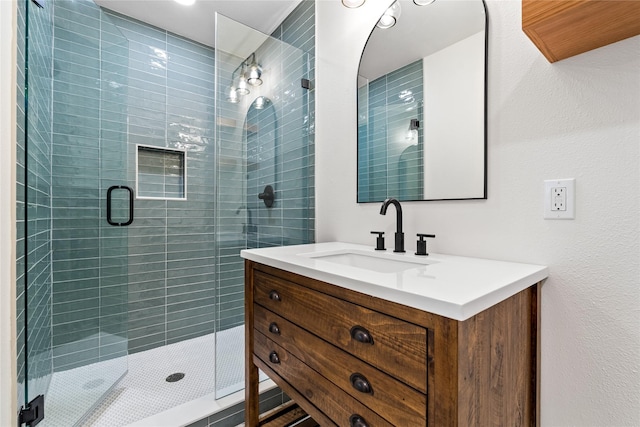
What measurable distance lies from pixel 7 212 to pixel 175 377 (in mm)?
1385

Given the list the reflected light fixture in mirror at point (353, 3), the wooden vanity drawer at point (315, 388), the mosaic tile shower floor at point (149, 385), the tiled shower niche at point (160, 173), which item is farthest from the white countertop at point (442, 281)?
the tiled shower niche at point (160, 173)

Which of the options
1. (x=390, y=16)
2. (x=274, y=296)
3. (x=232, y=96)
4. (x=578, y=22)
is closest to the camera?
(x=578, y=22)

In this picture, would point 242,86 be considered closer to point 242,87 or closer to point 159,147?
point 242,87

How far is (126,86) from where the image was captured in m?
2.07

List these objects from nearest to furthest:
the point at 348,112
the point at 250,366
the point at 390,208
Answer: the point at 250,366 → the point at 390,208 → the point at 348,112

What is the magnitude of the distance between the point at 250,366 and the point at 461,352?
1008 millimetres

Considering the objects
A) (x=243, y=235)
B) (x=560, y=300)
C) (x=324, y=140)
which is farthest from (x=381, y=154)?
(x=243, y=235)

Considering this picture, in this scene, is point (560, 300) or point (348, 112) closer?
point (560, 300)

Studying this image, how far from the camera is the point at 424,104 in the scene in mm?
1270

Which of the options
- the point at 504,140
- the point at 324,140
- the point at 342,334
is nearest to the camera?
the point at 342,334

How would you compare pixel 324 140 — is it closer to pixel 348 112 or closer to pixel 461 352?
pixel 348 112

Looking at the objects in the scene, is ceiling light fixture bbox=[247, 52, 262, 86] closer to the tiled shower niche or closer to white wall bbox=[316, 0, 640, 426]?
the tiled shower niche

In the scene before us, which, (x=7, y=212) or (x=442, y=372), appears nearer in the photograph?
(x=442, y=372)

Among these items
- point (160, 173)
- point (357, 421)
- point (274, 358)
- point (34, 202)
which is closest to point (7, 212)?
point (34, 202)
